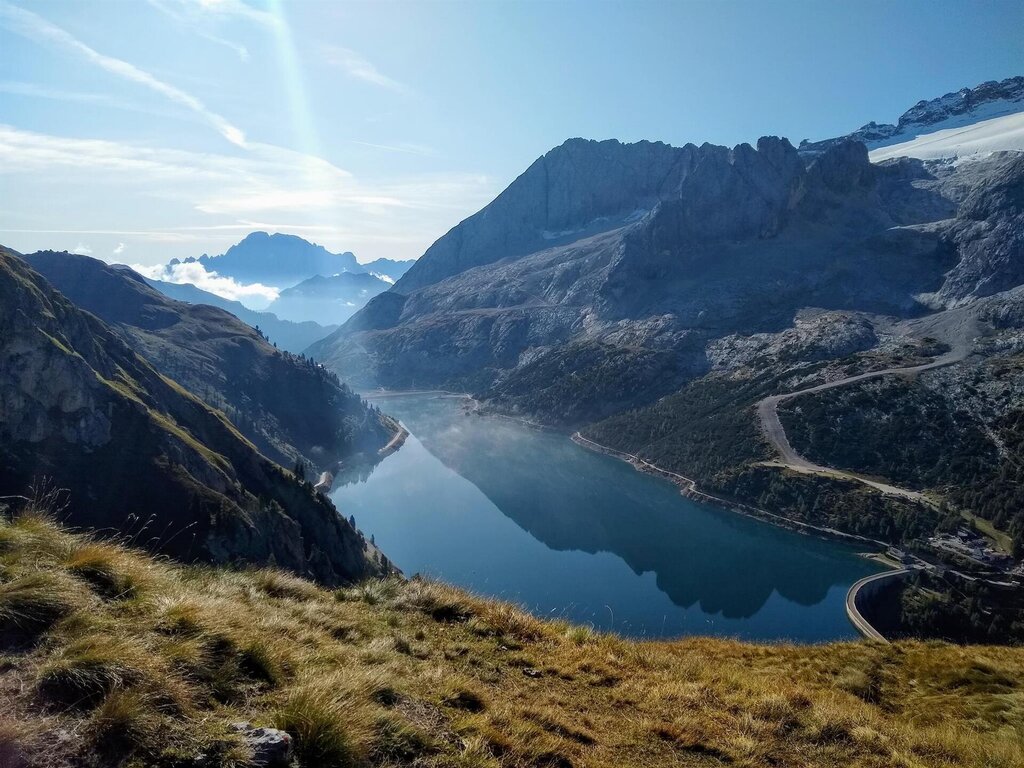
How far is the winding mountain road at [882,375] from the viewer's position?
11488 centimetres

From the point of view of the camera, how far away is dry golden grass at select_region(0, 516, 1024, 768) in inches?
211

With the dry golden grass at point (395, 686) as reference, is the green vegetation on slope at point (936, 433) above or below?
below

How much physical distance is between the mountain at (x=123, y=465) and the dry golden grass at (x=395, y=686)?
53789 millimetres

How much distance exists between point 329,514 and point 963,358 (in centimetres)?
15381

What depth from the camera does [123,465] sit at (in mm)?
67125

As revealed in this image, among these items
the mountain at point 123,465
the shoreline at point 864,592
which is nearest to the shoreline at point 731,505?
the shoreline at point 864,592

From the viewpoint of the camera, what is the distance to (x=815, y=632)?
75125 mm

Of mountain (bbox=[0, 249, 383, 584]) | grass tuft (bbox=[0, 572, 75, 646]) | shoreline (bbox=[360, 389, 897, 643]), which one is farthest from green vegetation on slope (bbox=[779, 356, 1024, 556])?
grass tuft (bbox=[0, 572, 75, 646])

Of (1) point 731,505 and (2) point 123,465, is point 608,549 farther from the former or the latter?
(2) point 123,465

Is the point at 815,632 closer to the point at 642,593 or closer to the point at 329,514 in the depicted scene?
the point at 642,593

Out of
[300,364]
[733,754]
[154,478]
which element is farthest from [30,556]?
[300,364]

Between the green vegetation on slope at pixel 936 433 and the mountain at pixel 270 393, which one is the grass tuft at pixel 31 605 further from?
the mountain at pixel 270 393

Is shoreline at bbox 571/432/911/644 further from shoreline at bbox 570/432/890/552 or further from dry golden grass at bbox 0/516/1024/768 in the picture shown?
dry golden grass at bbox 0/516/1024/768

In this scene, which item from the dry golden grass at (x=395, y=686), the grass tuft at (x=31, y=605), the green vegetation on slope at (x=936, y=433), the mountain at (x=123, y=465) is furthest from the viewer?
the green vegetation on slope at (x=936, y=433)
